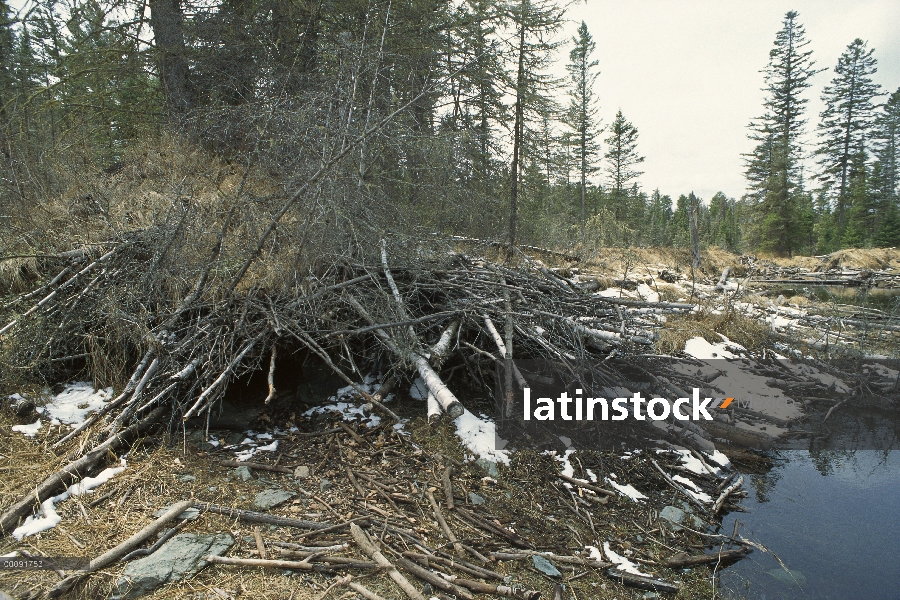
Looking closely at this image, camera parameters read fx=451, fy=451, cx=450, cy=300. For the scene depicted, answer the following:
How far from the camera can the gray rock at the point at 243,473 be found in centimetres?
368

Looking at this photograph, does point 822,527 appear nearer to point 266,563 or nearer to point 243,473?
point 266,563

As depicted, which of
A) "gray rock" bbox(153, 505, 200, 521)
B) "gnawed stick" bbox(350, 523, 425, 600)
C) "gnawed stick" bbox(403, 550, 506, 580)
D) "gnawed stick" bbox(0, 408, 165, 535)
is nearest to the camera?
"gnawed stick" bbox(350, 523, 425, 600)

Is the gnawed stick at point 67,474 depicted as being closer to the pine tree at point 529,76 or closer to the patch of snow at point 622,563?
the patch of snow at point 622,563

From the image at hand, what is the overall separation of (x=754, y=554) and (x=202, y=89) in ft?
36.2

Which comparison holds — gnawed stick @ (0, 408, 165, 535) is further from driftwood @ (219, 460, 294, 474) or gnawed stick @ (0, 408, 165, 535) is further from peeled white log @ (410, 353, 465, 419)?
peeled white log @ (410, 353, 465, 419)

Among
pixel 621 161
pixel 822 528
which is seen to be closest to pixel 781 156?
pixel 621 161

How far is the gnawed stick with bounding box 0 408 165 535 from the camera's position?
2.96 meters

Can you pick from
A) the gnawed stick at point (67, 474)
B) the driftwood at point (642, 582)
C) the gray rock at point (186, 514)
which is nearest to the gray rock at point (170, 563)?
the gray rock at point (186, 514)

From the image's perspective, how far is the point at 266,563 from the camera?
270 centimetres

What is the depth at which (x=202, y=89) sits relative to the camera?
8.95 metres

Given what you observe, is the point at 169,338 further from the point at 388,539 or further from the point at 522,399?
the point at 522,399

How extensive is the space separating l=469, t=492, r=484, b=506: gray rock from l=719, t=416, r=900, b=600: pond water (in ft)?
5.97

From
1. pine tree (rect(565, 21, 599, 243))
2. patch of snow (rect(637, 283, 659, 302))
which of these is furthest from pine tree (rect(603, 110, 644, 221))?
patch of snow (rect(637, 283, 659, 302))

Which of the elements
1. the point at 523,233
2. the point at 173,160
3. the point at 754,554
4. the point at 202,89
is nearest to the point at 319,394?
the point at 754,554
